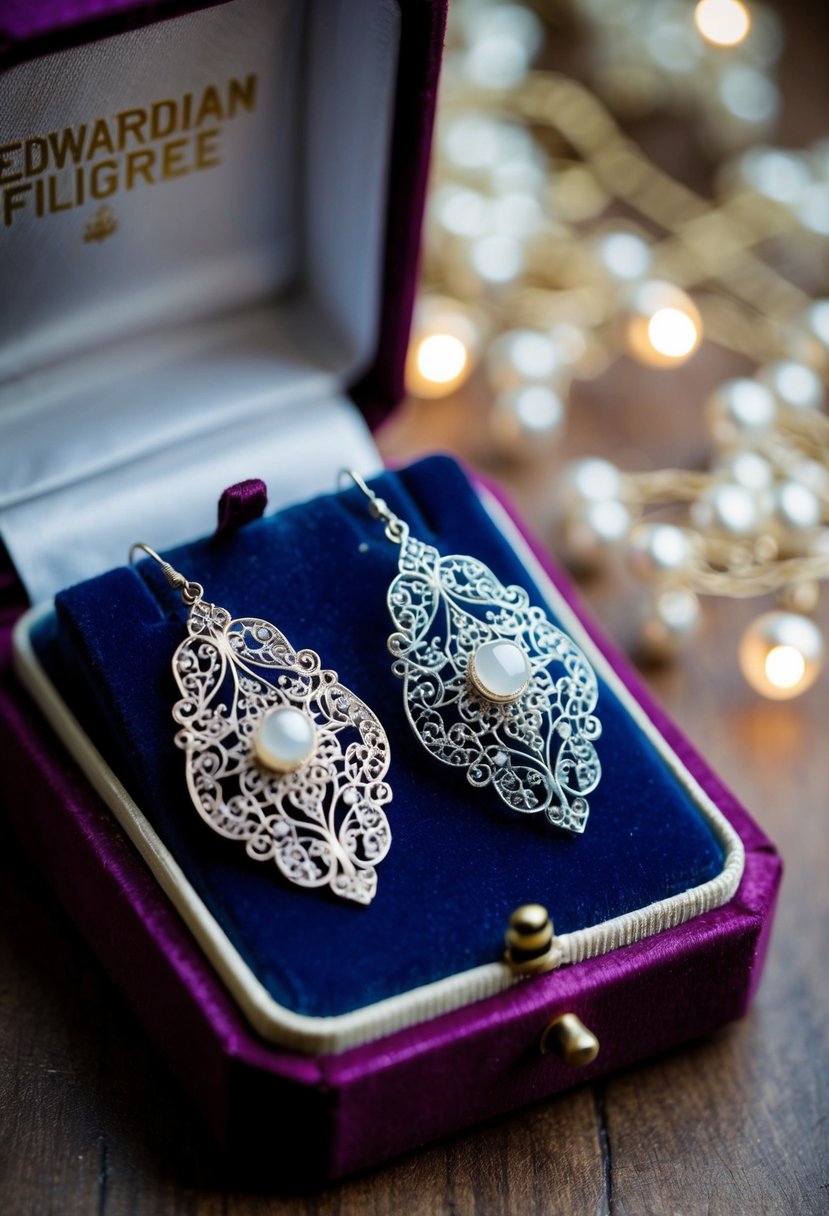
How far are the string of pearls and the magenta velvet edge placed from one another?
0.31 metres

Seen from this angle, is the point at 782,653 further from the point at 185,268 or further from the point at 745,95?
the point at 745,95

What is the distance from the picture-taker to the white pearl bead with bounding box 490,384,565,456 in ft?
4.58

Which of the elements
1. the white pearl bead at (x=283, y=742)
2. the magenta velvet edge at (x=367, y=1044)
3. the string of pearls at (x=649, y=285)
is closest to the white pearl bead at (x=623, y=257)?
the string of pearls at (x=649, y=285)

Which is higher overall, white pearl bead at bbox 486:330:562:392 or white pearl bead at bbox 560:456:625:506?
white pearl bead at bbox 486:330:562:392

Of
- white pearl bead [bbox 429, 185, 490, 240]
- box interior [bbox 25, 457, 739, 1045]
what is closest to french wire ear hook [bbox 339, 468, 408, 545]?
box interior [bbox 25, 457, 739, 1045]

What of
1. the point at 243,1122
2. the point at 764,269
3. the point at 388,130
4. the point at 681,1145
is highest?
the point at 388,130

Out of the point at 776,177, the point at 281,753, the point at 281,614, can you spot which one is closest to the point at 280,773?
the point at 281,753

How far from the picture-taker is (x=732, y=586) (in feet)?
4.47

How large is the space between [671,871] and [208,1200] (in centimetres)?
37

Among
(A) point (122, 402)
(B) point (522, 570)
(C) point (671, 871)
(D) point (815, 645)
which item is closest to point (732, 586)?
(D) point (815, 645)

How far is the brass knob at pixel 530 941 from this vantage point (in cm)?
91

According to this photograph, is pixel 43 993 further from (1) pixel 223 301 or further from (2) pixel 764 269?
(2) pixel 764 269

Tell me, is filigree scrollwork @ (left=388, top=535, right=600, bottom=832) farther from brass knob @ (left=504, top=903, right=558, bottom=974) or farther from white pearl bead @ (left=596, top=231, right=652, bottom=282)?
white pearl bead @ (left=596, top=231, right=652, bottom=282)

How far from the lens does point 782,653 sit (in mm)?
1252
